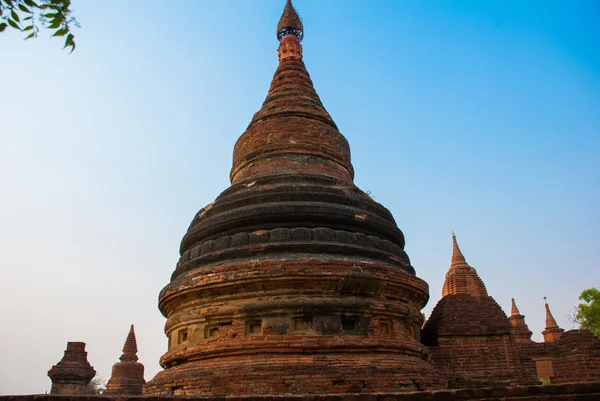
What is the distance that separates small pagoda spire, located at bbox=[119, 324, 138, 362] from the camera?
939 inches

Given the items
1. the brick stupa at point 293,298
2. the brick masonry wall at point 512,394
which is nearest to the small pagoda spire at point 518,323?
the brick stupa at point 293,298

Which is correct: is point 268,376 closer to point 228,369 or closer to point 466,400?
point 228,369

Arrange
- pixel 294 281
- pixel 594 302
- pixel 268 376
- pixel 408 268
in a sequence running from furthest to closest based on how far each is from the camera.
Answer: pixel 594 302 < pixel 408 268 < pixel 294 281 < pixel 268 376

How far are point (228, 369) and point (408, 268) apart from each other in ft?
13.1

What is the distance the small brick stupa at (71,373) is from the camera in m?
16.6

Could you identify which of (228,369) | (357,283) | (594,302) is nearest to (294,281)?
(357,283)

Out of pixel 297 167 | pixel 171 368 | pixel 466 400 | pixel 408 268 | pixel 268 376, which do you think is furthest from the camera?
pixel 297 167

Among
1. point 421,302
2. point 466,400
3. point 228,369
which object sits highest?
point 421,302

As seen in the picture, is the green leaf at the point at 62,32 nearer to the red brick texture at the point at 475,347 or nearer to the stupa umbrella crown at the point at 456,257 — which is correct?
the red brick texture at the point at 475,347

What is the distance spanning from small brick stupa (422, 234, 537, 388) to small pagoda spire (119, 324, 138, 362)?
59.1ft

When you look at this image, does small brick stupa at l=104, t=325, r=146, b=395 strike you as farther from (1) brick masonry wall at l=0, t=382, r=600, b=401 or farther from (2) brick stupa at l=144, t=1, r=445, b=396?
(1) brick masonry wall at l=0, t=382, r=600, b=401

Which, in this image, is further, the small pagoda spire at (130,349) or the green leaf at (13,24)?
the small pagoda spire at (130,349)

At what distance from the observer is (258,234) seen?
8922 millimetres

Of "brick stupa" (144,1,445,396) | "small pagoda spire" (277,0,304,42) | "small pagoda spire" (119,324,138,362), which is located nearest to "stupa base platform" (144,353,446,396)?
"brick stupa" (144,1,445,396)
